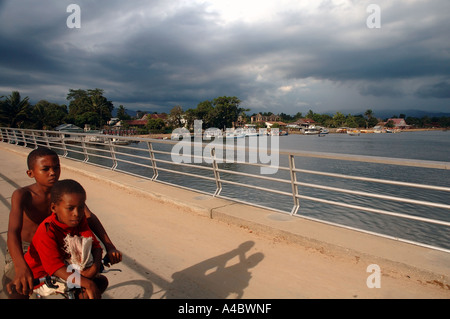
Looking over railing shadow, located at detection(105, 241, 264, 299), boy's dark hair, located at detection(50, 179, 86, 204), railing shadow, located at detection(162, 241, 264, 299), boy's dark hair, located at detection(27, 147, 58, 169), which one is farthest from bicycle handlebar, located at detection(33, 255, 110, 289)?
railing shadow, located at detection(162, 241, 264, 299)

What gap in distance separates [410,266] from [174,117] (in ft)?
325

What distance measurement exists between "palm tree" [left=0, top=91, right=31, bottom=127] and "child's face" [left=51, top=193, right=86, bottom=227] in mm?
65150

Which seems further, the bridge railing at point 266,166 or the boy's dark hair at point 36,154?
the bridge railing at point 266,166

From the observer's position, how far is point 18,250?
201 cm

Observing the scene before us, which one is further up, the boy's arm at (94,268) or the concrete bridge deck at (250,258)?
the boy's arm at (94,268)

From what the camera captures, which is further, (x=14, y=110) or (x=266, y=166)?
(x=14, y=110)

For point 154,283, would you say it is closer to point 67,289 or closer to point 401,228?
point 67,289

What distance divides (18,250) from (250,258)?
2610 millimetres

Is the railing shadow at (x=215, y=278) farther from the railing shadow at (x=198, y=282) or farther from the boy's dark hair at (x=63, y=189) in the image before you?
the boy's dark hair at (x=63, y=189)

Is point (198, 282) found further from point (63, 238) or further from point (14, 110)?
point (14, 110)

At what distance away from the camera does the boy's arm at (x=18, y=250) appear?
6.15ft

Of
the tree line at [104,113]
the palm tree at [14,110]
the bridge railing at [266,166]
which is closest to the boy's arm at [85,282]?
the bridge railing at [266,166]

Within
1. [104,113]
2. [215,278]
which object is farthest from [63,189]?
[104,113]
